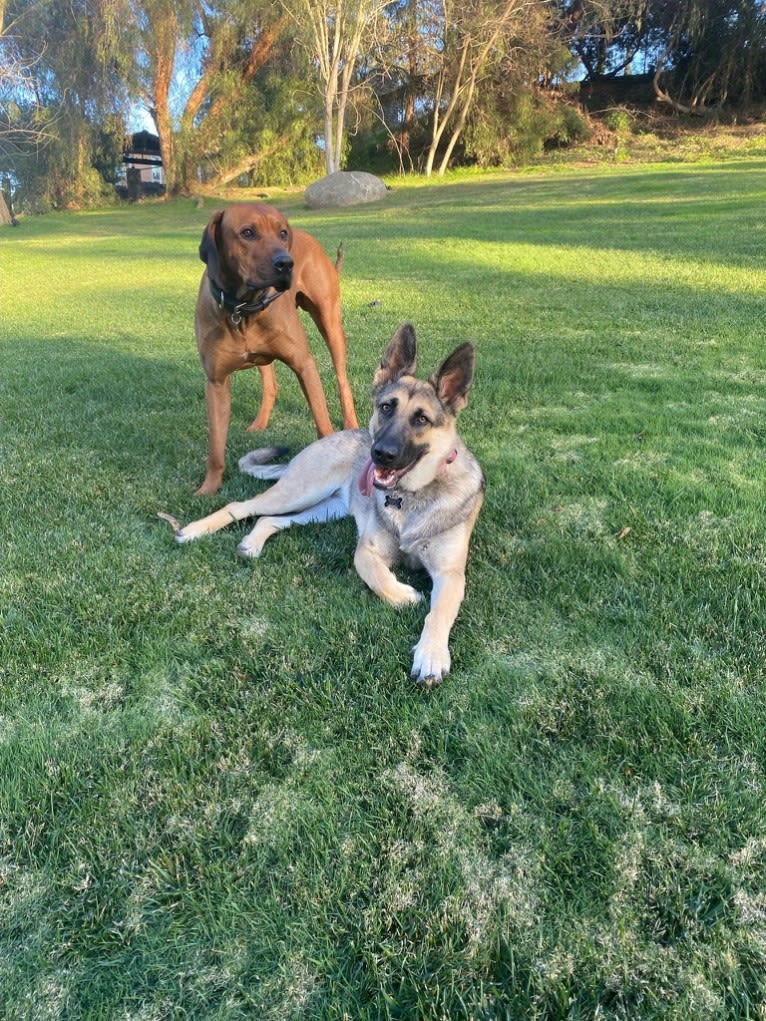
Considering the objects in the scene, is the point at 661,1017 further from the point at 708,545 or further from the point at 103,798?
the point at 708,545

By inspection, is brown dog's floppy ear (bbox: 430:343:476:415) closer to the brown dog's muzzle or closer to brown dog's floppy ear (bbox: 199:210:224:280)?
the brown dog's muzzle

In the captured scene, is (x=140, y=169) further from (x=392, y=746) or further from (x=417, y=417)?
(x=392, y=746)

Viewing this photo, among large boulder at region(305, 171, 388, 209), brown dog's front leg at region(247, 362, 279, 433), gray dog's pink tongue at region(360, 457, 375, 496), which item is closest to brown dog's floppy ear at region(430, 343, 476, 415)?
gray dog's pink tongue at region(360, 457, 375, 496)

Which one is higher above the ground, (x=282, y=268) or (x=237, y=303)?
(x=282, y=268)

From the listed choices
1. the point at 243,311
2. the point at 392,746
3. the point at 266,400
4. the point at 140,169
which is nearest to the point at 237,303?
the point at 243,311

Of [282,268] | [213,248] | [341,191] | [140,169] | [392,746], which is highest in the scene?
[140,169]

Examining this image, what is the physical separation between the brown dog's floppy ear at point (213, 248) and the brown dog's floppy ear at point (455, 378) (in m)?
1.70

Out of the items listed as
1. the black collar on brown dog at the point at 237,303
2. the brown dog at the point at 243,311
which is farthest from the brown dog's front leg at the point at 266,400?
the black collar on brown dog at the point at 237,303

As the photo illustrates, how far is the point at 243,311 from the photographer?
4203 millimetres

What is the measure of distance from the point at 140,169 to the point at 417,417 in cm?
4421

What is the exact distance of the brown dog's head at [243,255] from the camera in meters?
4.14

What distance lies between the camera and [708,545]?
3240 mm

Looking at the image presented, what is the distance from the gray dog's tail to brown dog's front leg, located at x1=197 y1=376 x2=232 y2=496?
175 millimetres

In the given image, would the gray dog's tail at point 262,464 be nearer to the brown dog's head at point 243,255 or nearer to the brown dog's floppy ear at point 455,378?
the brown dog's head at point 243,255
